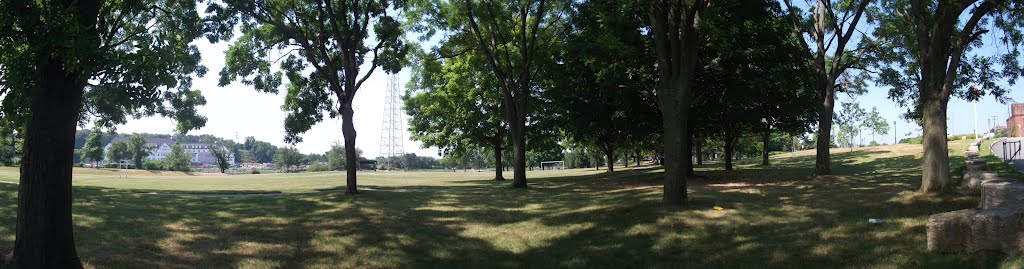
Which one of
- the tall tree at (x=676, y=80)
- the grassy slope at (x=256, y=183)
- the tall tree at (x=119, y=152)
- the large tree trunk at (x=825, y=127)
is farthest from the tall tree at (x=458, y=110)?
the tall tree at (x=119, y=152)

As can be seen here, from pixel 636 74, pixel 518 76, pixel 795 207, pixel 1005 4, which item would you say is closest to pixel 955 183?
pixel 1005 4

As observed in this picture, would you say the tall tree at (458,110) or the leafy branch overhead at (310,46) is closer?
the leafy branch overhead at (310,46)

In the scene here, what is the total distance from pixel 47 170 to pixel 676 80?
33.0 ft

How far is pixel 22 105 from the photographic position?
20.5 feet

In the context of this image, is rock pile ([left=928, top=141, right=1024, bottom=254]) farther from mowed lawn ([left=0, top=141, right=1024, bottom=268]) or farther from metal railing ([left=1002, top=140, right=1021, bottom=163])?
metal railing ([left=1002, top=140, right=1021, bottom=163])

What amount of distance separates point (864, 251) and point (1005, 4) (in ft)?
30.3

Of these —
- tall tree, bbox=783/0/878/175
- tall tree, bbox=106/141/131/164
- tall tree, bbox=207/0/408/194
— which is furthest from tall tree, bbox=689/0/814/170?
tall tree, bbox=106/141/131/164

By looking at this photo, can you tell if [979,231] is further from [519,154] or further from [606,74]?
[519,154]

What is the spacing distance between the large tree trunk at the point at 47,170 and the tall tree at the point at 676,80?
31.2 ft

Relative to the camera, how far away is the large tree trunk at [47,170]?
614 centimetres

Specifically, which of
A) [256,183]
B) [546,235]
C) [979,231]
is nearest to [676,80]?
[546,235]

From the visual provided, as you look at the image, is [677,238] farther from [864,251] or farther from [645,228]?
[864,251]

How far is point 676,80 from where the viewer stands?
11695 millimetres

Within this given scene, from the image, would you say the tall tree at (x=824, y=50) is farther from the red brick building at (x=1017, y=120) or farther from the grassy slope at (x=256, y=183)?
the red brick building at (x=1017, y=120)
